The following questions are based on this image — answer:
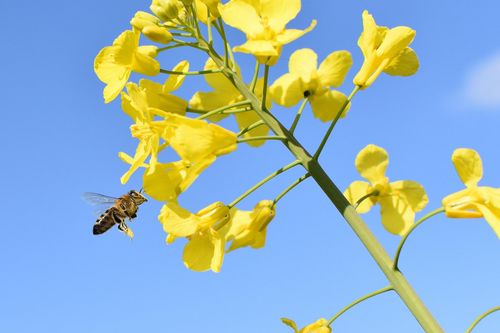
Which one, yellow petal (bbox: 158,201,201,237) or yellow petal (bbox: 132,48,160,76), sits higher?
yellow petal (bbox: 132,48,160,76)

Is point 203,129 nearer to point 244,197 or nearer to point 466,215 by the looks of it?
point 244,197


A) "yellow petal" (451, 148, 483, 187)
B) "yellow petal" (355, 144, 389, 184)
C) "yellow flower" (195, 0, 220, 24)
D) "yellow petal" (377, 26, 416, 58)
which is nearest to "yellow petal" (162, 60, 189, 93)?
"yellow flower" (195, 0, 220, 24)

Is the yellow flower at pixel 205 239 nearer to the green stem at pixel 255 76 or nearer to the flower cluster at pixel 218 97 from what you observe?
the flower cluster at pixel 218 97

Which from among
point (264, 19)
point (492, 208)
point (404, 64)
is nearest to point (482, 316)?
point (492, 208)

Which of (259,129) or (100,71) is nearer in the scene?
(100,71)

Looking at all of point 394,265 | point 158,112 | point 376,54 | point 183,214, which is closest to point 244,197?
point 183,214

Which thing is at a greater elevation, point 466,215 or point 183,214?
point 183,214

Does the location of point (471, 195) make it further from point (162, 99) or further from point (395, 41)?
point (162, 99)

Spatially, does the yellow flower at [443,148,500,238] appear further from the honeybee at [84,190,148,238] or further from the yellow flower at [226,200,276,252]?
the honeybee at [84,190,148,238]
